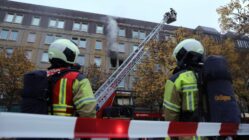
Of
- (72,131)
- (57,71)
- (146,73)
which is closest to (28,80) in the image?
(57,71)

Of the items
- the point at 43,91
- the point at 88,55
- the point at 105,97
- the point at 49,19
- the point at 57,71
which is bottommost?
the point at 105,97

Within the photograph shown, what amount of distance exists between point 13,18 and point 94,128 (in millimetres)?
33619

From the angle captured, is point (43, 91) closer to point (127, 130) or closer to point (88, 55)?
point (127, 130)

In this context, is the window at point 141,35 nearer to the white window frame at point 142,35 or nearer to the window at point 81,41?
the white window frame at point 142,35

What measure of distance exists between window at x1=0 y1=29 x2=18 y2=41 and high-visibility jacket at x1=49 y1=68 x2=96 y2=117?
30868 mm

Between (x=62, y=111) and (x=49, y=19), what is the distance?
105ft

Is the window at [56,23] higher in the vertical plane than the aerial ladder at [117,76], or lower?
higher

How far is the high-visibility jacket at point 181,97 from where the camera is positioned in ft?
8.75

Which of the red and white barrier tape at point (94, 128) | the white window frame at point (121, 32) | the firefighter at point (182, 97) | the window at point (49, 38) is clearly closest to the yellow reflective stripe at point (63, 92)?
the red and white barrier tape at point (94, 128)

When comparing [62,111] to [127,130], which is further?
[62,111]

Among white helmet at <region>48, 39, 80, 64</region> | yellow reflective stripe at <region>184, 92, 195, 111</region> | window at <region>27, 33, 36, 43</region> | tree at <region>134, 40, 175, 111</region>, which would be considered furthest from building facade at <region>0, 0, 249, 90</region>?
yellow reflective stripe at <region>184, 92, 195, 111</region>

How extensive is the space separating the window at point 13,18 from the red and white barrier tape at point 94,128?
32859 mm

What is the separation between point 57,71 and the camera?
2.67 meters

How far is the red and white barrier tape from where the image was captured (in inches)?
53.8
